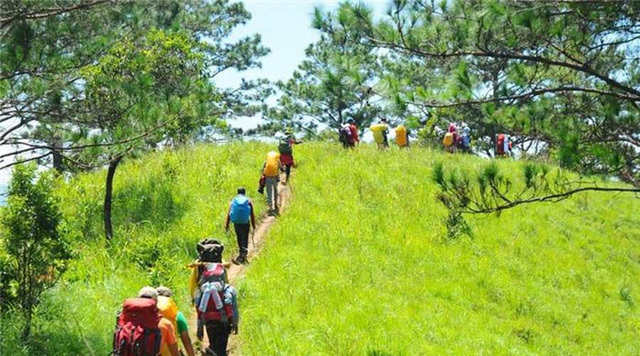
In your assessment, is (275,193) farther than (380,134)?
No

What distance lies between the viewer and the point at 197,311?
7910mm

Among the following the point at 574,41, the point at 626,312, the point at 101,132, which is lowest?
the point at 626,312

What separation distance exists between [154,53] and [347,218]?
691 centimetres

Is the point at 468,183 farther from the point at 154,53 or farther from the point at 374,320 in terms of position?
the point at 154,53

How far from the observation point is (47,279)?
8430 millimetres

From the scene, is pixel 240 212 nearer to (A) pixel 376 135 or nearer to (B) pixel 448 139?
(A) pixel 376 135

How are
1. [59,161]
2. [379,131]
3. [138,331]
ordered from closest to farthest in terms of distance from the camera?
[138,331] < [59,161] < [379,131]

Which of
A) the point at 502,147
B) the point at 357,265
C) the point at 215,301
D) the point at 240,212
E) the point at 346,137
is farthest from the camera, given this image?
the point at 502,147

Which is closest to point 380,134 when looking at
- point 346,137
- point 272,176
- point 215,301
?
point 346,137

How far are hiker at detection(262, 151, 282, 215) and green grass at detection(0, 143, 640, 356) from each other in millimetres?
478

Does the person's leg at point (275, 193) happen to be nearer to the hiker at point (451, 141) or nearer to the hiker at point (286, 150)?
the hiker at point (286, 150)

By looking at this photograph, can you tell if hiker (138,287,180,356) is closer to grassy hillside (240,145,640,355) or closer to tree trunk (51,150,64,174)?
grassy hillside (240,145,640,355)

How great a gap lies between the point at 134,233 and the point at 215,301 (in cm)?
600

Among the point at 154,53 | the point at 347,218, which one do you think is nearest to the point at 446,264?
the point at 347,218
